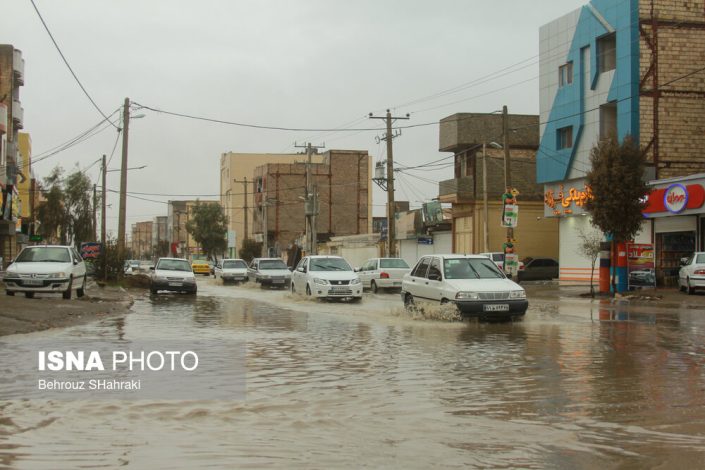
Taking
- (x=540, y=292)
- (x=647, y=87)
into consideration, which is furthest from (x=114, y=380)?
(x=647, y=87)

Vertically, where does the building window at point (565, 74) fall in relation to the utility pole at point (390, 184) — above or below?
above

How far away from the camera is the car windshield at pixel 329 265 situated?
90.5 ft

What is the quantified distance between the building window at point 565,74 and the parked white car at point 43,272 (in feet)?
87.2

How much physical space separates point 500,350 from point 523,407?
487cm

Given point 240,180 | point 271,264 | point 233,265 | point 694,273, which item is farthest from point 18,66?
point 240,180

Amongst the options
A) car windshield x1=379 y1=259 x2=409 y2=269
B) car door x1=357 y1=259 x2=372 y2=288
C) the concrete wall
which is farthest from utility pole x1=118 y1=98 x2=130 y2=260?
the concrete wall

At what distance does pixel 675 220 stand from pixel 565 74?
10.9 meters

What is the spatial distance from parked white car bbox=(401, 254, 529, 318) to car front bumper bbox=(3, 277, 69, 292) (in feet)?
33.3

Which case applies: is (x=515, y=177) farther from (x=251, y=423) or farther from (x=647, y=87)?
(x=251, y=423)

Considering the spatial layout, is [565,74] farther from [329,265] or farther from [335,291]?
[335,291]

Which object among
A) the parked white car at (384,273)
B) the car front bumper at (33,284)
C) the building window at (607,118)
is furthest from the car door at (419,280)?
the building window at (607,118)

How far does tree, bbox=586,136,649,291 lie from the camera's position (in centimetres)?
2898

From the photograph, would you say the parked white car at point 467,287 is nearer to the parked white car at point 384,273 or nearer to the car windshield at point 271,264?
the parked white car at point 384,273

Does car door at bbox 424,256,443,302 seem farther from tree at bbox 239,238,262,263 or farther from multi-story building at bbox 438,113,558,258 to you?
tree at bbox 239,238,262,263
